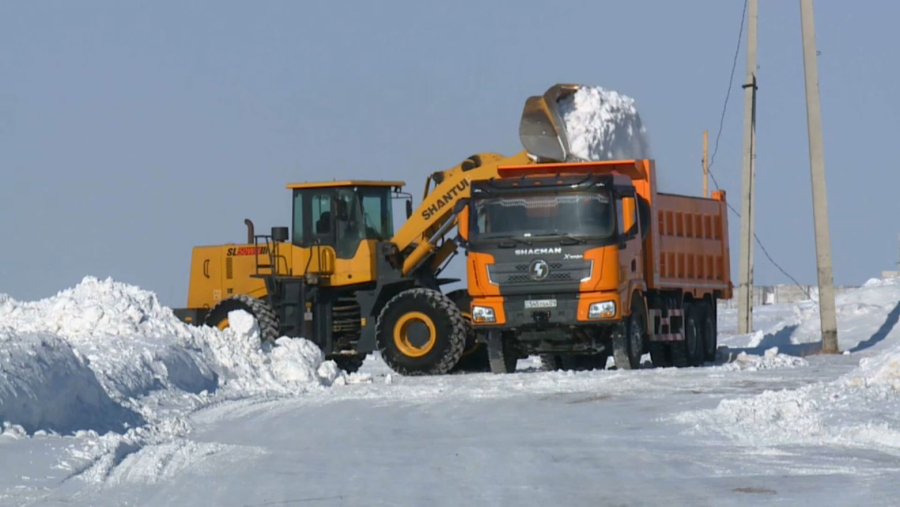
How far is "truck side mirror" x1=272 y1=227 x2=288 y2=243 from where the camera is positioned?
24.9m

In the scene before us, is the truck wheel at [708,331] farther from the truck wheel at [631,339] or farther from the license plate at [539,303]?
the license plate at [539,303]

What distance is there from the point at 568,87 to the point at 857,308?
16083 mm

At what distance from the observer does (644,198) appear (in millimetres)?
23750

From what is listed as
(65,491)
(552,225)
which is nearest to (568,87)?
(552,225)

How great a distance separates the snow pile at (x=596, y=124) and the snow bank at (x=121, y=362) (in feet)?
17.1

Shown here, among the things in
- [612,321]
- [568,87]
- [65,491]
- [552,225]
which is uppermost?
[568,87]

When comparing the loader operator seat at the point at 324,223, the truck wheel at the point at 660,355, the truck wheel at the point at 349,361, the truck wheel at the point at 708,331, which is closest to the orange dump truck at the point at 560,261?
the truck wheel at the point at 660,355

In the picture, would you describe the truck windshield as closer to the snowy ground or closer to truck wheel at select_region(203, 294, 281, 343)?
the snowy ground

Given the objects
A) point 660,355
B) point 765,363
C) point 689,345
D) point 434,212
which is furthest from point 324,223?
point 765,363

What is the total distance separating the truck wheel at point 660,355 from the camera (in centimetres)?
2581

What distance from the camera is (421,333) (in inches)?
941

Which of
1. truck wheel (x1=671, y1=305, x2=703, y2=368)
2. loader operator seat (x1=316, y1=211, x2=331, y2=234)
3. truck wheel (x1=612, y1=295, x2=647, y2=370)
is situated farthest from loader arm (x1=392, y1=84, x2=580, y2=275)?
truck wheel (x1=671, y1=305, x2=703, y2=368)

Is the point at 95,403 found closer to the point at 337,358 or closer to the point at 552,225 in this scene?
the point at 552,225

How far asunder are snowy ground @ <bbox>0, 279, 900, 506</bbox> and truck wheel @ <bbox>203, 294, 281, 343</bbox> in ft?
4.38
